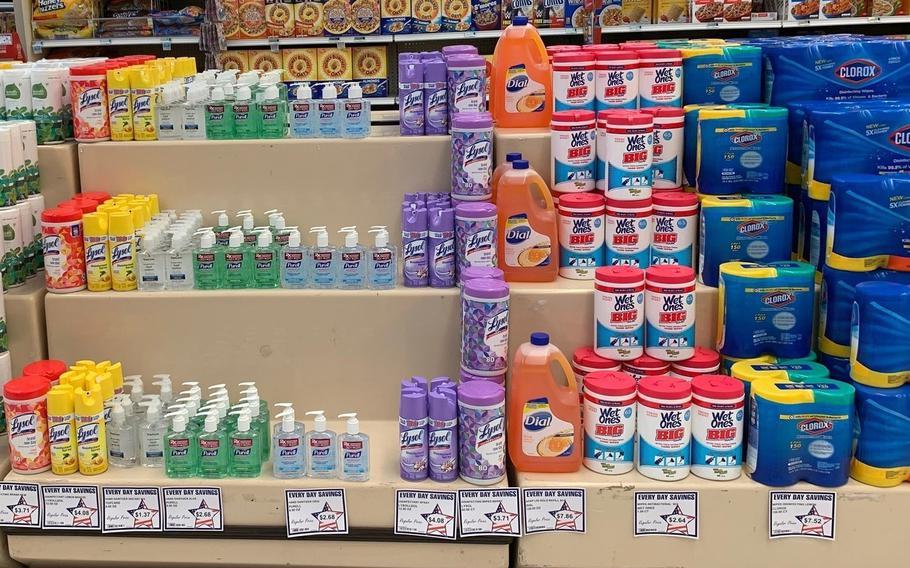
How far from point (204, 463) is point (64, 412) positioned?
31 centimetres

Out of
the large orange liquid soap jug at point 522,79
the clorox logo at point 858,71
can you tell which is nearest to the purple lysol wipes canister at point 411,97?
the large orange liquid soap jug at point 522,79

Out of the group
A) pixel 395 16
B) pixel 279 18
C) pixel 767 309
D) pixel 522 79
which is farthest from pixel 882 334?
pixel 279 18

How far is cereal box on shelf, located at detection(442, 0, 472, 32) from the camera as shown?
476 centimetres

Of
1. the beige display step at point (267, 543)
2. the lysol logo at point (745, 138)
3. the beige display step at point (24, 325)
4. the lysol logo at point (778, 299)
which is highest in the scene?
the lysol logo at point (745, 138)

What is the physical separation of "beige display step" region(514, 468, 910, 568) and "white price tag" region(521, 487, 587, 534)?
0.6 inches

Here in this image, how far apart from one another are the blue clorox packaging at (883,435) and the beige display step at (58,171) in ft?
6.63

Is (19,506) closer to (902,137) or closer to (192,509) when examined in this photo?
(192,509)

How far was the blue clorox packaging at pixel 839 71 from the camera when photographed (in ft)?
8.00

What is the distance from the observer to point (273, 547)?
6.76ft

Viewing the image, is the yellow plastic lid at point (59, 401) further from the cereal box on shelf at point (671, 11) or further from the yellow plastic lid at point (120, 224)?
the cereal box on shelf at point (671, 11)

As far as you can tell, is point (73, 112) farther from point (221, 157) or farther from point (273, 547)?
point (273, 547)

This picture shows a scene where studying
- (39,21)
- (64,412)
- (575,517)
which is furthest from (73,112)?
(39,21)

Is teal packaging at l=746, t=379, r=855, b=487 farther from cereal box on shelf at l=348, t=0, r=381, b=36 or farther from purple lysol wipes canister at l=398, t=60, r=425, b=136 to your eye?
cereal box on shelf at l=348, t=0, r=381, b=36

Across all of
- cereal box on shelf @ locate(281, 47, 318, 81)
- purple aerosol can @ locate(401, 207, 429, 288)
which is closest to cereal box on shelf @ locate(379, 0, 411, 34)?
cereal box on shelf @ locate(281, 47, 318, 81)
